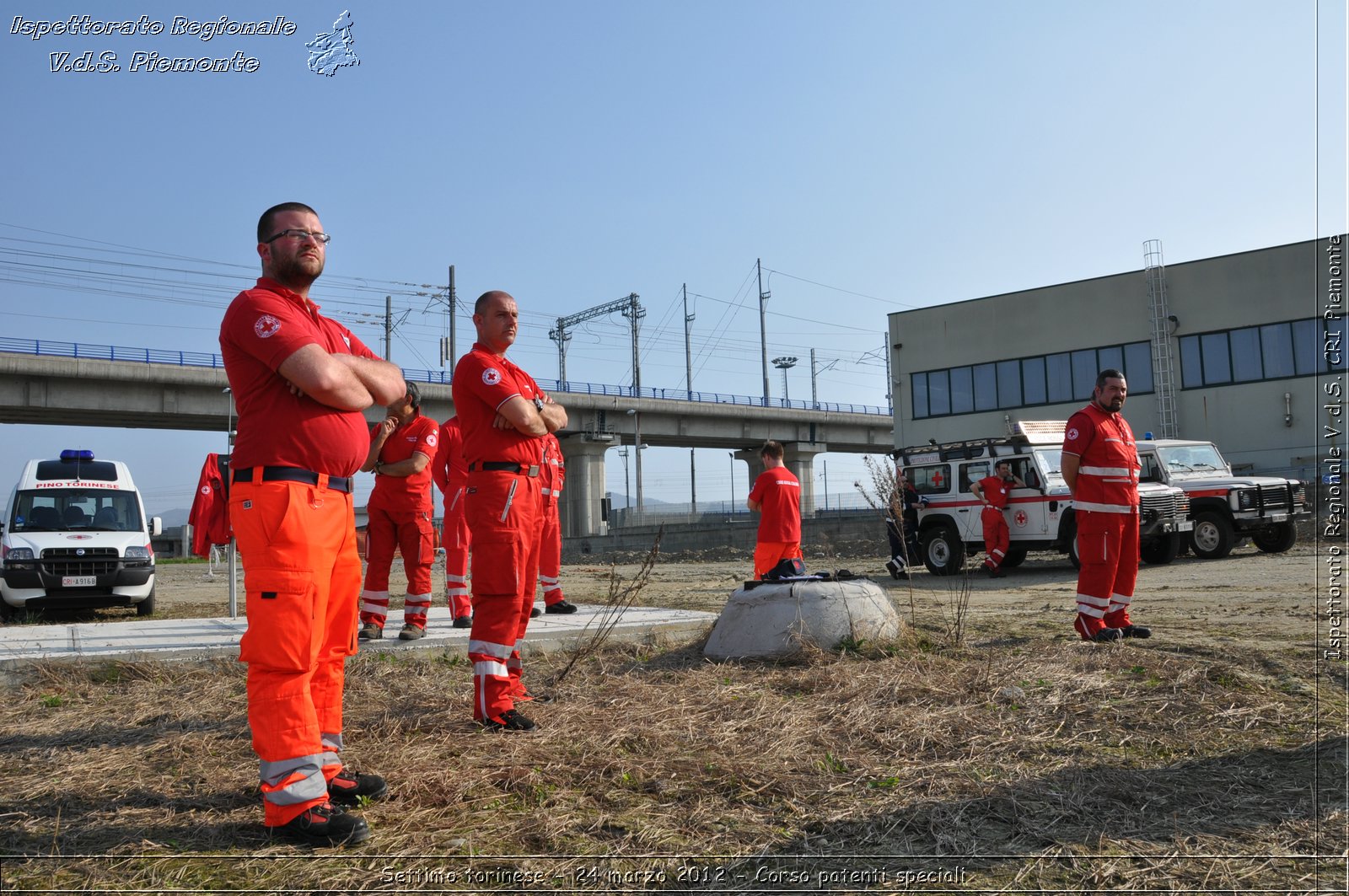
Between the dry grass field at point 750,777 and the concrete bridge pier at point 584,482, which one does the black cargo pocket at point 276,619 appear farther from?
the concrete bridge pier at point 584,482

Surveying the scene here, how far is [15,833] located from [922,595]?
10.6 m

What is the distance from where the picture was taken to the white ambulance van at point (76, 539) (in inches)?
457

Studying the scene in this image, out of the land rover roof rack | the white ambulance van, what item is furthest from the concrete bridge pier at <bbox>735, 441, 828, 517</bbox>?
the white ambulance van

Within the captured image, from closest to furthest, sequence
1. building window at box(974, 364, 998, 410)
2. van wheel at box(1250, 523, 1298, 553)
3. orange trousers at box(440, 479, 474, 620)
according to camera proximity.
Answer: orange trousers at box(440, 479, 474, 620) < van wheel at box(1250, 523, 1298, 553) < building window at box(974, 364, 998, 410)

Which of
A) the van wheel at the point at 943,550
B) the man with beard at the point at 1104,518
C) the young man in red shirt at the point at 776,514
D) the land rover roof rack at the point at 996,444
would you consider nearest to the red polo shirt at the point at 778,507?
the young man in red shirt at the point at 776,514

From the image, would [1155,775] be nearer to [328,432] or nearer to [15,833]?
[328,432]

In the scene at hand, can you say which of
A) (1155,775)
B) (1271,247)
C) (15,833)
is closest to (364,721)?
(15,833)

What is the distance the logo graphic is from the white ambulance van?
10382mm

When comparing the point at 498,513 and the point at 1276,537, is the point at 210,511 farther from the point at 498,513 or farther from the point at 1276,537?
the point at 1276,537

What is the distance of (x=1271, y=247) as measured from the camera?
30.0 metres

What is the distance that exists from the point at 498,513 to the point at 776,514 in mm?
5978

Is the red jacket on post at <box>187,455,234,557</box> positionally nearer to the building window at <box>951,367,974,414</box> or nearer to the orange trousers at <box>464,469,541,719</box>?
the orange trousers at <box>464,469,541,719</box>

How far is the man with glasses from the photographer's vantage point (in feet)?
10.1

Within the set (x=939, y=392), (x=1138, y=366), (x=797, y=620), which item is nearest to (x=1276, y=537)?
(x=797, y=620)
